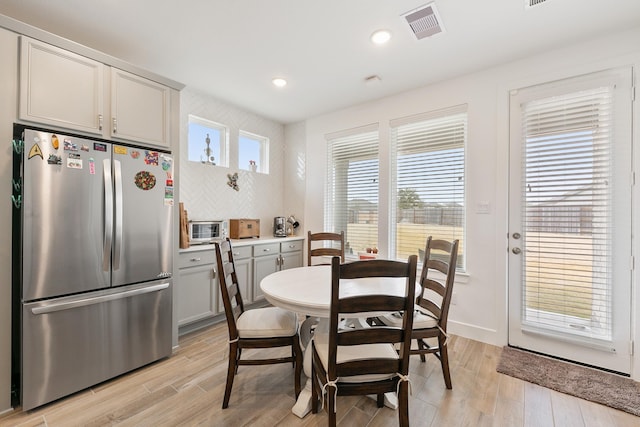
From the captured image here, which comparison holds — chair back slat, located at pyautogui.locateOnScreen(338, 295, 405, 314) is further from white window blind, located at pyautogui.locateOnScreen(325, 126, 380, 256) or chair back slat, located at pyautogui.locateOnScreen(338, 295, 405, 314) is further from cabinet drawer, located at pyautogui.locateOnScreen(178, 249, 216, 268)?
white window blind, located at pyautogui.locateOnScreen(325, 126, 380, 256)

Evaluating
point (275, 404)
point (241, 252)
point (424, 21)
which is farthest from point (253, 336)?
point (424, 21)

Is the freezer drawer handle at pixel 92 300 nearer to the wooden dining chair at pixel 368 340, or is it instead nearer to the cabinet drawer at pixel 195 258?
the cabinet drawer at pixel 195 258

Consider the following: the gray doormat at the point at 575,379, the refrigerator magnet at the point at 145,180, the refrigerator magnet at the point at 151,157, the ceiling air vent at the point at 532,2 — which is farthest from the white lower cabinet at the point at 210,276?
the ceiling air vent at the point at 532,2

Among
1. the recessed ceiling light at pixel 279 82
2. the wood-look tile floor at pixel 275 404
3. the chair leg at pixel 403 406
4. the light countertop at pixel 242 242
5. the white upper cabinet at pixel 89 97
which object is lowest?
the wood-look tile floor at pixel 275 404

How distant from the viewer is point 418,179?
10.5 ft

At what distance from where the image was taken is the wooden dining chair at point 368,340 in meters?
1.27

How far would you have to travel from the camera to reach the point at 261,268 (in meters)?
3.54

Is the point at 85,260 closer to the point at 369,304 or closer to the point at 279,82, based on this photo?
the point at 369,304

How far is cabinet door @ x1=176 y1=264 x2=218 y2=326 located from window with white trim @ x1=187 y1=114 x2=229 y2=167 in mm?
1404

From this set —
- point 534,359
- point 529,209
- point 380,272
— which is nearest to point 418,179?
point 529,209

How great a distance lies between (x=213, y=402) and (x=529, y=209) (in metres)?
3.03

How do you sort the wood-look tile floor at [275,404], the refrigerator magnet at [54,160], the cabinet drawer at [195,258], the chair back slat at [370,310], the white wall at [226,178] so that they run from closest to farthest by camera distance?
the chair back slat at [370,310] → the wood-look tile floor at [275,404] → the refrigerator magnet at [54,160] → the cabinet drawer at [195,258] → the white wall at [226,178]

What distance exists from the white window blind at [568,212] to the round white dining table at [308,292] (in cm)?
145

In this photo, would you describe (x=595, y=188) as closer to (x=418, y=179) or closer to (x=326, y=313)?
(x=418, y=179)
